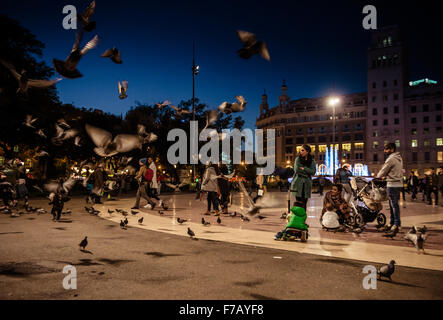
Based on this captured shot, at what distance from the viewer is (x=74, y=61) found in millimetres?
3502

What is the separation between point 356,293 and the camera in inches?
145

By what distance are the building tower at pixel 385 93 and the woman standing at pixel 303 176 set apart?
9230cm

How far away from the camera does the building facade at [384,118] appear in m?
86.8

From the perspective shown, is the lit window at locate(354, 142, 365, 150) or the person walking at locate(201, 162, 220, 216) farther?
the lit window at locate(354, 142, 365, 150)

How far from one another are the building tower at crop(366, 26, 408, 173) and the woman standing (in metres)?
92.3

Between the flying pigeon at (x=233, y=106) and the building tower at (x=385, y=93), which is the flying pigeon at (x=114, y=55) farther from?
the building tower at (x=385, y=93)

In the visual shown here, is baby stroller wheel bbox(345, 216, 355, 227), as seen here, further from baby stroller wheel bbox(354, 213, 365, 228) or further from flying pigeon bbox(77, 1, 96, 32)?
flying pigeon bbox(77, 1, 96, 32)

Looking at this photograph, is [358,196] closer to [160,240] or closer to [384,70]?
[160,240]

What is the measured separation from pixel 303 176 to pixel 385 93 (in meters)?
97.9

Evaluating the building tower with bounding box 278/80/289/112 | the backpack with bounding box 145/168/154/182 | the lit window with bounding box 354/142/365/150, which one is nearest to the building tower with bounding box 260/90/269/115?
the building tower with bounding box 278/80/289/112

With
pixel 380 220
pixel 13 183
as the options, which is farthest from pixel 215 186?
pixel 13 183

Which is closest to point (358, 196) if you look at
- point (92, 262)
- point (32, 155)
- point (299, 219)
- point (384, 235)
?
point (384, 235)

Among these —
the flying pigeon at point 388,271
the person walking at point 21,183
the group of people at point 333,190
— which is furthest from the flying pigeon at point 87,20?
the person walking at point 21,183

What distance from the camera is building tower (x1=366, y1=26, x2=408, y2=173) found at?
89.8 metres
